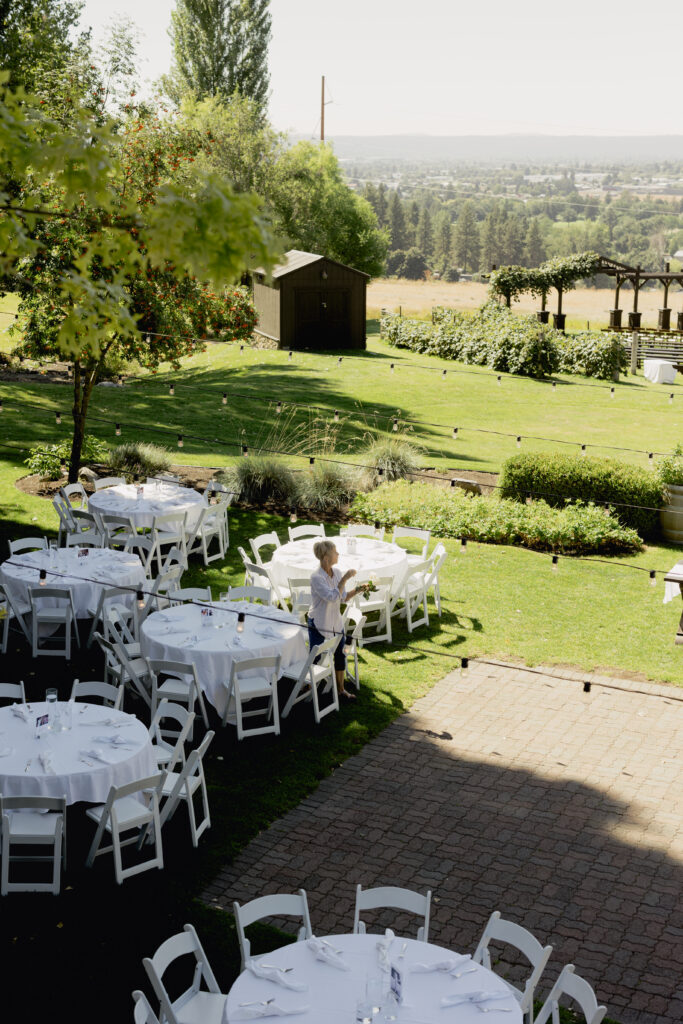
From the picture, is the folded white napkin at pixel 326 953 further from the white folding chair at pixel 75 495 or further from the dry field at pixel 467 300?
the dry field at pixel 467 300

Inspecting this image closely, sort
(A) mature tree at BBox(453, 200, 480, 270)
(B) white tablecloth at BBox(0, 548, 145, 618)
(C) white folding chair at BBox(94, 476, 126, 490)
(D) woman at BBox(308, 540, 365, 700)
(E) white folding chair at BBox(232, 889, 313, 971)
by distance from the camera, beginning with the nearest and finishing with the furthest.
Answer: (E) white folding chair at BBox(232, 889, 313, 971) → (D) woman at BBox(308, 540, 365, 700) → (B) white tablecloth at BBox(0, 548, 145, 618) → (C) white folding chair at BBox(94, 476, 126, 490) → (A) mature tree at BBox(453, 200, 480, 270)

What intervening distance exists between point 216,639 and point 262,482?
26.0 ft

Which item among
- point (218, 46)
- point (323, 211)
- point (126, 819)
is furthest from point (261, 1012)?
point (218, 46)

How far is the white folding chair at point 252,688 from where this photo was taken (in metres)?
9.54

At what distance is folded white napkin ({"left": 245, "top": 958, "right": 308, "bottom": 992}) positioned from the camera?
5.25 m

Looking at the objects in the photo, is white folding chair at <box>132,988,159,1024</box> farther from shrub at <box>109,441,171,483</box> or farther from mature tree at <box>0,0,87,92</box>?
mature tree at <box>0,0,87,92</box>

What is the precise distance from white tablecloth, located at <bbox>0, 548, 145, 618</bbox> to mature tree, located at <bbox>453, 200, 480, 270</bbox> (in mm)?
138844

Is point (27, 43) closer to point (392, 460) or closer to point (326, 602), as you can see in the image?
point (392, 460)

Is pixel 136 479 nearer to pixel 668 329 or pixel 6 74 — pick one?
pixel 6 74

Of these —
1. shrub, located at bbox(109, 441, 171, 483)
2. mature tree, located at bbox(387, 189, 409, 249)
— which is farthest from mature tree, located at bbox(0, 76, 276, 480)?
mature tree, located at bbox(387, 189, 409, 249)

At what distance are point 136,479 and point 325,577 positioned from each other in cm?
888

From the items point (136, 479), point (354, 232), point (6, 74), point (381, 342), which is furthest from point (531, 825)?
point (354, 232)

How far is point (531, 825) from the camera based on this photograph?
8.55 metres

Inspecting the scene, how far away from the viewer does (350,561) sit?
12688 mm
